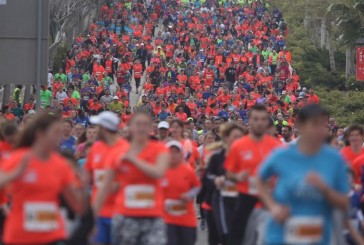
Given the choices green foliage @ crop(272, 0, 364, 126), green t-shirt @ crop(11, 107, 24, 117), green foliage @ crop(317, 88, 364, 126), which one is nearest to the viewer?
green t-shirt @ crop(11, 107, 24, 117)

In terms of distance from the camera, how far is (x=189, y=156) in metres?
15.8

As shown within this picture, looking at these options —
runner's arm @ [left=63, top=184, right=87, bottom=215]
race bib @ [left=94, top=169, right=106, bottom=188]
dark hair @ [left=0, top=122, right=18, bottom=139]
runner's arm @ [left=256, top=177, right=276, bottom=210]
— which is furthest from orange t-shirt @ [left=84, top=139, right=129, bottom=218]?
runner's arm @ [left=256, top=177, right=276, bottom=210]

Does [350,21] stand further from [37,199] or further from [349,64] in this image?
[37,199]

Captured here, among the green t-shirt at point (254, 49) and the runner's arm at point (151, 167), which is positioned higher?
the runner's arm at point (151, 167)

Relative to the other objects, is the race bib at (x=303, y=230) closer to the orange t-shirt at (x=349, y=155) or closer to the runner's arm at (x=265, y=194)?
the runner's arm at (x=265, y=194)

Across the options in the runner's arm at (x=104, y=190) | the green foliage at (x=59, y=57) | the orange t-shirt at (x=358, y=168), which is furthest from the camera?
the green foliage at (x=59, y=57)

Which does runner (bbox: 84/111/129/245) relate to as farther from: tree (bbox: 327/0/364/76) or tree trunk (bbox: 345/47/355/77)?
tree trunk (bbox: 345/47/355/77)

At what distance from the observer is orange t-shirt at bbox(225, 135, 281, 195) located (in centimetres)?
1224

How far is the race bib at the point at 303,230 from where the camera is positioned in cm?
861

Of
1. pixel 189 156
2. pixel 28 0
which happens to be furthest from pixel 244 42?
pixel 189 156

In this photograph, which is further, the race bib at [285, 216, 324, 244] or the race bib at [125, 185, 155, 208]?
the race bib at [125, 185, 155, 208]

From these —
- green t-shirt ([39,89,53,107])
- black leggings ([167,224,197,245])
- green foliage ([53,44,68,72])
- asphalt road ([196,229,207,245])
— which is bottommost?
green foliage ([53,44,68,72])

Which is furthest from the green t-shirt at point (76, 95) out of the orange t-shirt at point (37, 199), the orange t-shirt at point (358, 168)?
the orange t-shirt at point (37, 199)

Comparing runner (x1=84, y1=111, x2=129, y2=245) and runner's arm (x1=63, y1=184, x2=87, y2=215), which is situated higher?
runner's arm (x1=63, y1=184, x2=87, y2=215)
